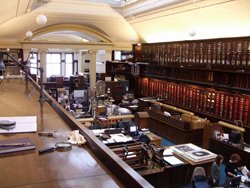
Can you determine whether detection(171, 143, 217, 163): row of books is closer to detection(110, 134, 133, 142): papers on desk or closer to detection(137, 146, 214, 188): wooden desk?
detection(137, 146, 214, 188): wooden desk

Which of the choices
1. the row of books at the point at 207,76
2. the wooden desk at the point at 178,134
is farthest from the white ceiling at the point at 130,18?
the wooden desk at the point at 178,134

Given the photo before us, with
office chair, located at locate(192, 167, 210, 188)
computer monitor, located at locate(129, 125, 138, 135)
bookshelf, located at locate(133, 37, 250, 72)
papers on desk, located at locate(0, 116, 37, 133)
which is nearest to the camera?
papers on desk, located at locate(0, 116, 37, 133)

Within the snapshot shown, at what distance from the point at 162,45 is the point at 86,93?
468 centimetres

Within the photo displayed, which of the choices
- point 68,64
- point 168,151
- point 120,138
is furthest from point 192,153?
point 68,64

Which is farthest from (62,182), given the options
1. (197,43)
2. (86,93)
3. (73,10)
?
(86,93)

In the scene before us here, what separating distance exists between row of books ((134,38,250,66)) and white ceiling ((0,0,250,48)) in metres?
0.28

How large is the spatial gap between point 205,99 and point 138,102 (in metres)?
2.83

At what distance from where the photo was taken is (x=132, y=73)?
52.1ft

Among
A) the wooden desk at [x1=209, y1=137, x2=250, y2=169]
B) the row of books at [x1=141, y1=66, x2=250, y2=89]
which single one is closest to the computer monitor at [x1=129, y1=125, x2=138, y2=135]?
the wooden desk at [x1=209, y1=137, x2=250, y2=169]

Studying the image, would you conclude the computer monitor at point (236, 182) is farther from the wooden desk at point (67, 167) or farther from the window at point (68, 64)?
the window at point (68, 64)

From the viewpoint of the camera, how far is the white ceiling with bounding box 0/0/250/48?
26.6ft

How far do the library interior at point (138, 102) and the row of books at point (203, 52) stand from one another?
37 millimetres

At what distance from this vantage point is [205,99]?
10.1 m

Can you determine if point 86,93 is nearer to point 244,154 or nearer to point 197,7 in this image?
point 197,7
